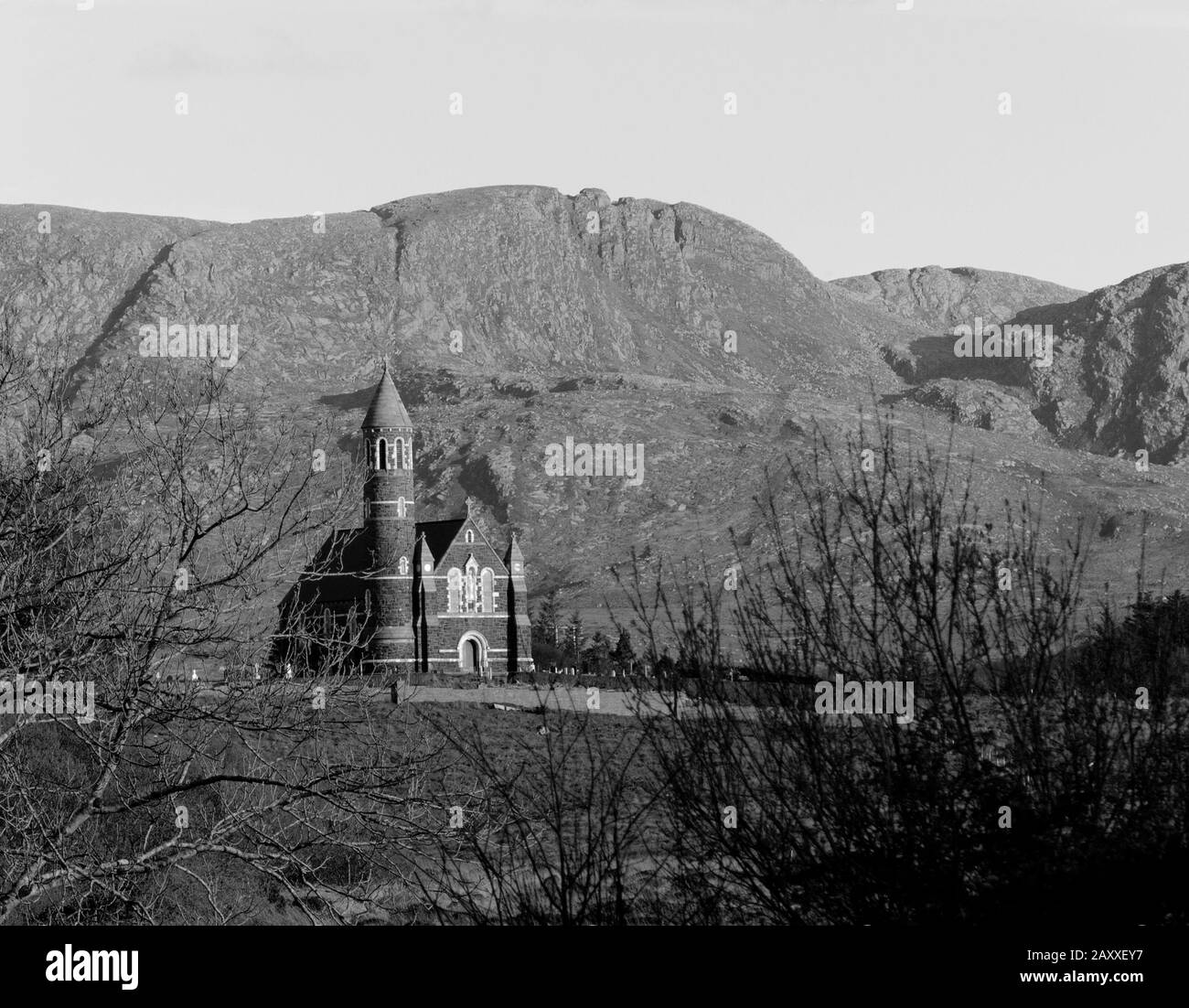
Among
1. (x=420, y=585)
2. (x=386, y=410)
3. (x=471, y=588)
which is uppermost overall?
(x=386, y=410)

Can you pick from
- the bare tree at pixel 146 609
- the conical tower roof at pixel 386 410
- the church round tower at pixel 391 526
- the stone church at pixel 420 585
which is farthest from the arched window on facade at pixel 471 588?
the bare tree at pixel 146 609

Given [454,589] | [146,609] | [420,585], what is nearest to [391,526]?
[420,585]

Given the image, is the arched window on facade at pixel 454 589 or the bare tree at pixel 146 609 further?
the arched window on facade at pixel 454 589

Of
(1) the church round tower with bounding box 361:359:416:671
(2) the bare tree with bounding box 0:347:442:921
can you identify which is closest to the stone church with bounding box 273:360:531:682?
(1) the church round tower with bounding box 361:359:416:671

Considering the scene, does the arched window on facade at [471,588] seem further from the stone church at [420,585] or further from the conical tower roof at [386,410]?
the conical tower roof at [386,410]

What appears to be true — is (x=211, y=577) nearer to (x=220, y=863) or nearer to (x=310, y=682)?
(x=310, y=682)

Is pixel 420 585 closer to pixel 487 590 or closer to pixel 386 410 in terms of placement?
pixel 487 590
